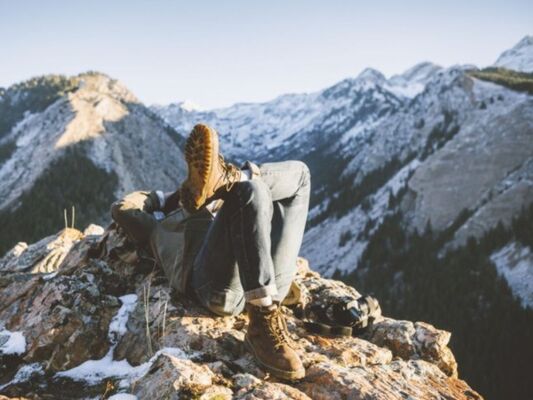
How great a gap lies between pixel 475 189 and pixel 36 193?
86.7 m

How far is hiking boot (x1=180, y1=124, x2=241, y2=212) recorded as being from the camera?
3117 millimetres

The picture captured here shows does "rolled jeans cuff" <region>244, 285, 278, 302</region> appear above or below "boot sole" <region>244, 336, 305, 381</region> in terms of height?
above

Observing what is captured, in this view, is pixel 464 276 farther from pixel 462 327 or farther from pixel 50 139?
pixel 50 139

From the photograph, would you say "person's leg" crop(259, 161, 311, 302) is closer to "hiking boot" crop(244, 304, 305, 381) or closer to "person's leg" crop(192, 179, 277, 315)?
"person's leg" crop(192, 179, 277, 315)

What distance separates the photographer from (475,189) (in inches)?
3366

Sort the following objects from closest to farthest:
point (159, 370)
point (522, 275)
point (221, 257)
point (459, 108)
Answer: point (159, 370) → point (221, 257) → point (522, 275) → point (459, 108)

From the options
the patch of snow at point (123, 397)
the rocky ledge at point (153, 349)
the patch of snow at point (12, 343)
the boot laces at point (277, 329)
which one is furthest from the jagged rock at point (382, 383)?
the patch of snow at point (12, 343)

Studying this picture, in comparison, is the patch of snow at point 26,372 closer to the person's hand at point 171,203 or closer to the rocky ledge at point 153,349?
the rocky ledge at point 153,349

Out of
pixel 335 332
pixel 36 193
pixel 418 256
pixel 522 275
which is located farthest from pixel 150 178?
pixel 335 332

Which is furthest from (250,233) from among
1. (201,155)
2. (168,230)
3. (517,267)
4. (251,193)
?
(517,267)

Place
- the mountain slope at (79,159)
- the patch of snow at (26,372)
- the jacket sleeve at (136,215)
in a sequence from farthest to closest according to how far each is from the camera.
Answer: the mountain slope at (79,159)
the jacket sleeve at (136,215)
the patch of snow at (26,372)

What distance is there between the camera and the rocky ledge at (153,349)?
3.19m

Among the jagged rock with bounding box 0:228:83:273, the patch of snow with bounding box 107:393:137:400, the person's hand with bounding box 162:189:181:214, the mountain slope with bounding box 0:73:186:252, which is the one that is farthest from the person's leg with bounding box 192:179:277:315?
the mountain slope with bounding box 0:73:186:252

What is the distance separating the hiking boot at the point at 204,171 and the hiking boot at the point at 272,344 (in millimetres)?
971
